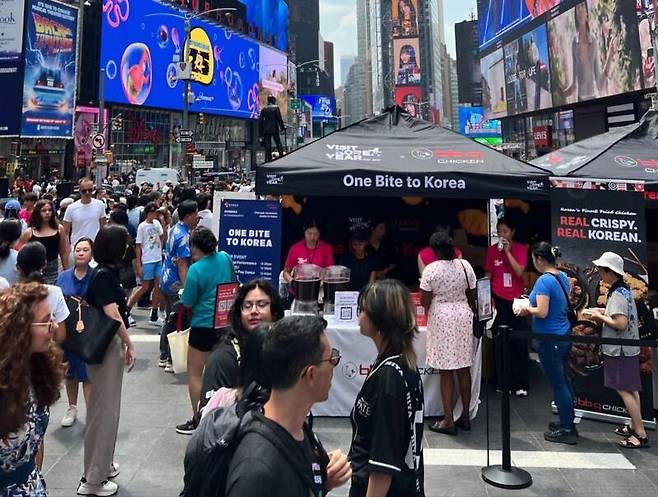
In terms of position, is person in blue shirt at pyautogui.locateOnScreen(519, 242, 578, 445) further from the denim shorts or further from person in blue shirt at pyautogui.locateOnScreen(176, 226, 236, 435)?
the denim shorts

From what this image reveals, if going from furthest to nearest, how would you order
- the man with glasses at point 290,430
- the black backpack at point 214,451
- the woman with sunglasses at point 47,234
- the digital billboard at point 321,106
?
the digital billboard at point 321,106 < the woman with sunglasses at point 47,234 < the black backpack at point 214,451 < the man with glasses at point 290,430

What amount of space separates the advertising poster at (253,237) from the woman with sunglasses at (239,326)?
412cm

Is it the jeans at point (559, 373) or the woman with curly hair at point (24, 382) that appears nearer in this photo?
the woman with curly hair at point (24, 382)

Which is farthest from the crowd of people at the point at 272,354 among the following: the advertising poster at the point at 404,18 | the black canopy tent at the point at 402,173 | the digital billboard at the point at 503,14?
the advertising poster at the point at 404,18

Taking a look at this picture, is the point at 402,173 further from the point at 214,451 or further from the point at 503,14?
the point at 503,14

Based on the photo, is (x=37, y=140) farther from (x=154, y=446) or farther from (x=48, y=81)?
(x=154, y=446)

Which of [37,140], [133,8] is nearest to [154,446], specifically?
[37,140]

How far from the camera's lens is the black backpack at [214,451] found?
1.75 m

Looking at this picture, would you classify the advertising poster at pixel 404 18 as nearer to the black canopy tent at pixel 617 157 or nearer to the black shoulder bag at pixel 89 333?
the black canopy tent at pixel 617 157

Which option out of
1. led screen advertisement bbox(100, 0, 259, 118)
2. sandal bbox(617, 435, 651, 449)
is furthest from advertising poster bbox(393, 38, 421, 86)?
sandal bbox(617, 435, 651, 449)

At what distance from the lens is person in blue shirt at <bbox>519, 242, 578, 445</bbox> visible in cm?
523

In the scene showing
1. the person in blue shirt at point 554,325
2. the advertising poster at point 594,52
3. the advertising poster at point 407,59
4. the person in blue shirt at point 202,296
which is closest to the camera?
the person in blue shirt at point 202,296

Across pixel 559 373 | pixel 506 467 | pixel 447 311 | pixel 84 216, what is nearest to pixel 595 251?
pixel 559 373

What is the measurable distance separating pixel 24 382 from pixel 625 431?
534 cm
